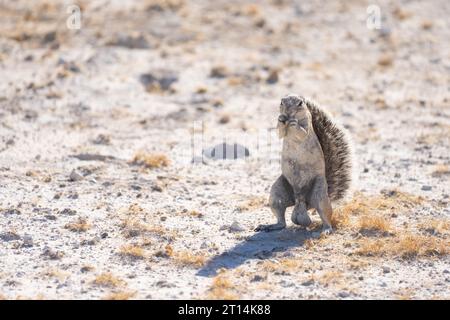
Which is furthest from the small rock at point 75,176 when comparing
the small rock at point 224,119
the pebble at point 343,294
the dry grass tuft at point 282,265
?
the pebble at point 343,294

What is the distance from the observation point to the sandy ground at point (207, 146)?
39.9 feet

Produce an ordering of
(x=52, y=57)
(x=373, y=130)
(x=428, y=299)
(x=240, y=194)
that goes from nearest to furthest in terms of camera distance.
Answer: (x=428, y=299)
(x=240, y=194)
(x=373, y=130)
(x=52, y=57)

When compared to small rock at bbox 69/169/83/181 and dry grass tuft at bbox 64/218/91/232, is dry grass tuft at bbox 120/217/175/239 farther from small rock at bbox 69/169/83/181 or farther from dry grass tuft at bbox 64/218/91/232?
small rock at bbox 69/169/83/181

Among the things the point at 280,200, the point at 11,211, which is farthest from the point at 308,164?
the point at 11,211

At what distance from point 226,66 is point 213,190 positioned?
8582 millimetres

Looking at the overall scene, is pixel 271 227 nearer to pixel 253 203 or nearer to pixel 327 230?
pixel 327 230

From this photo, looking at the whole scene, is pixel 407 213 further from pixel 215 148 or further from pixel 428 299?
pixel 215 148

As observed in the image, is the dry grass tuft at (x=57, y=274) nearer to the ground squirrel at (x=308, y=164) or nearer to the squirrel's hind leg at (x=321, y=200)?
the ground squirrel at (x=308, y=164)

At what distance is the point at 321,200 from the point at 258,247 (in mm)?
1080

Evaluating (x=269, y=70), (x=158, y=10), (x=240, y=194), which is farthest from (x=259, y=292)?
(x=158, y=10)

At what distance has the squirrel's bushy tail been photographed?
44.7 feet

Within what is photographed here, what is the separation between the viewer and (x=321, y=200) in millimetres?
13312

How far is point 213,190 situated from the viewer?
1597 cm

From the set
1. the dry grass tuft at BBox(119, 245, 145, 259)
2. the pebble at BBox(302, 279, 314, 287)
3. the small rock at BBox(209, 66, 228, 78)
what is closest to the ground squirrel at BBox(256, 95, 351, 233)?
the pebble at BBox(302, 279, 314, 287)
